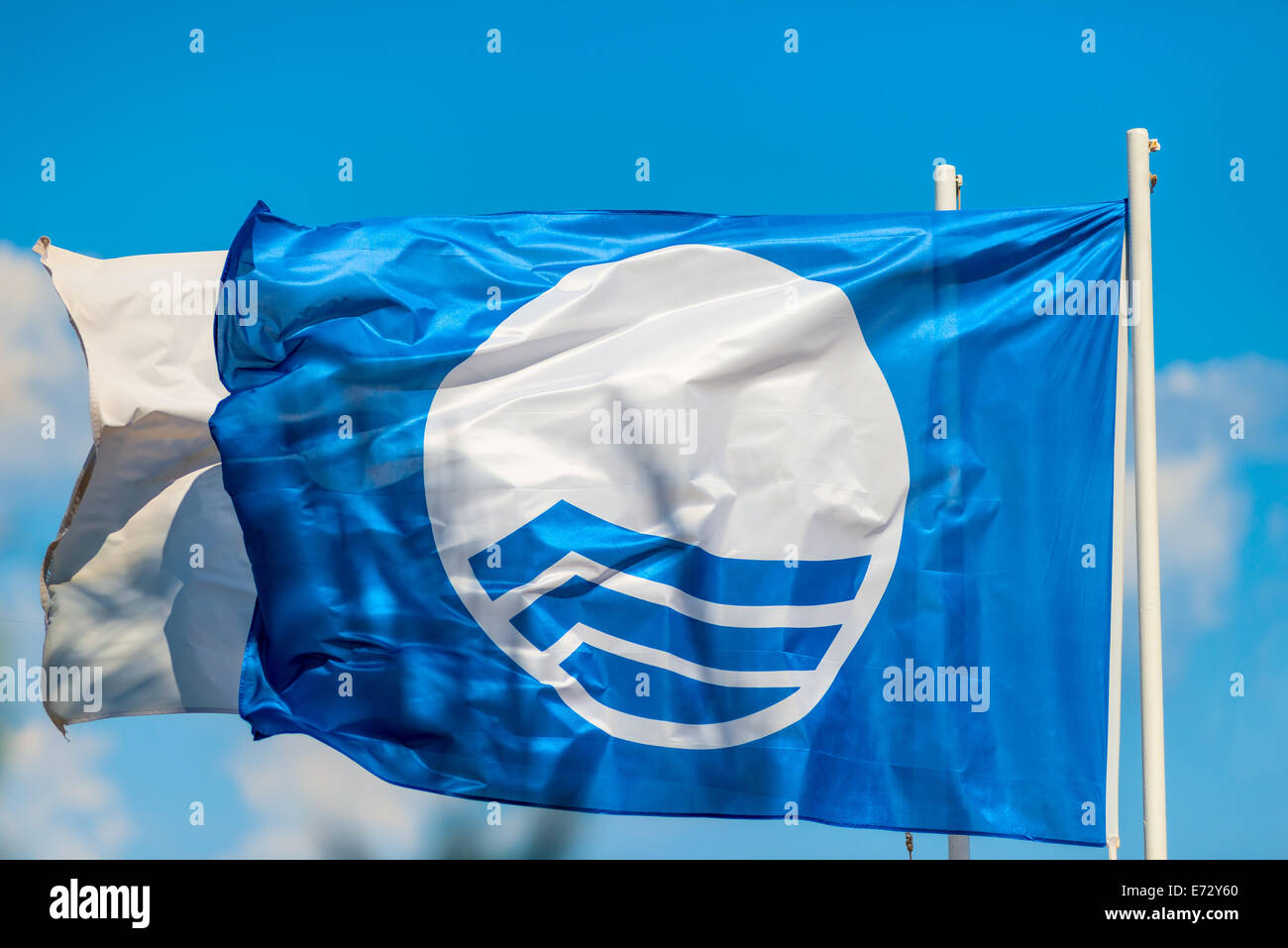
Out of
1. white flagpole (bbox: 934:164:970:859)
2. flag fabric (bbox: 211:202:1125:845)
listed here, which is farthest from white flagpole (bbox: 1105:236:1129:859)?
white flagpole (bbox: 934:164:970:859)

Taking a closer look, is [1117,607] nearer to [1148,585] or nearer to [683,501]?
[1148,585]

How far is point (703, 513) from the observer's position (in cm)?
884

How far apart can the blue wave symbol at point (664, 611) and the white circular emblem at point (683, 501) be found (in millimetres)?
12

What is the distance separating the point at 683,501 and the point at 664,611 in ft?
2.24

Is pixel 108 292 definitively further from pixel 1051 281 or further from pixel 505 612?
pixel 1051 281

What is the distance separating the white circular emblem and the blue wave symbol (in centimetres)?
1

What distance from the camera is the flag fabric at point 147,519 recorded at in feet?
31.9

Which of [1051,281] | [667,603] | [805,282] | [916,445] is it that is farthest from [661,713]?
[1051,281]

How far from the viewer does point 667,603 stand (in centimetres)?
882

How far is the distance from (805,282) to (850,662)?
7.92 feet

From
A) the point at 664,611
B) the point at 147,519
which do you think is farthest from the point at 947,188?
the point at 147,519

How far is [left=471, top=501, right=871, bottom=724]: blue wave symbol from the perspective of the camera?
340 inches

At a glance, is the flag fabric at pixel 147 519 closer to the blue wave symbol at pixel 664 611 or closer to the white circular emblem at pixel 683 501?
the white circular emblem at pixel 683 501

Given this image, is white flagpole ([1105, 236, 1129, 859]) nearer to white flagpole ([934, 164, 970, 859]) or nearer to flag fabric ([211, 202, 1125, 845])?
flag fabric ([211, 202, 1125, 845])
